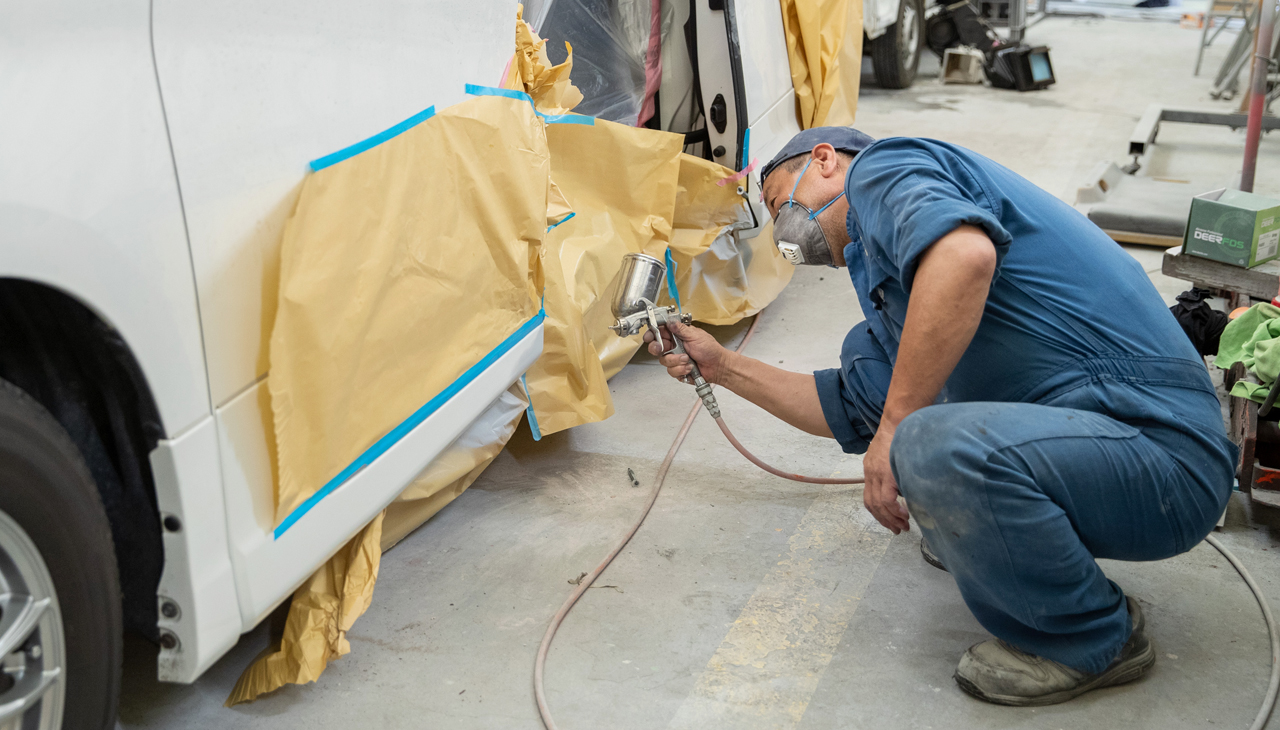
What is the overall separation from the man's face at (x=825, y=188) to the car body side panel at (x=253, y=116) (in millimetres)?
769

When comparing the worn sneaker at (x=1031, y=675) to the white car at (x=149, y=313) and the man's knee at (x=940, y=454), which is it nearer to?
the man's knee at (x=940, y=454)

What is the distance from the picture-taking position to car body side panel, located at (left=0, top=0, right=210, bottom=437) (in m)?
0.96

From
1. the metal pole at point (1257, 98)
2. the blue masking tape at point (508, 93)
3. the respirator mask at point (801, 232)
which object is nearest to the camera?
A: the blue masking tape at point (508, 93)

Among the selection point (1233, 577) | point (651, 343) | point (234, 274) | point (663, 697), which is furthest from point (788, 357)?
point (234, 274)

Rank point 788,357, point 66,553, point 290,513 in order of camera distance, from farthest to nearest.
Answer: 1. point 788,357
2. point 290,513
3. point 66,553

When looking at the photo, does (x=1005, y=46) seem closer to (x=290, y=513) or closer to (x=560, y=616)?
(x=560, y=616)

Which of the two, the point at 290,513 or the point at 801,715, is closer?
the point at 290,513

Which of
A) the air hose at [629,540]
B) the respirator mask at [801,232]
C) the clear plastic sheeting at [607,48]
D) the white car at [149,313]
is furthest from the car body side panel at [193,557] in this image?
the clear plastic sheeting at [607,48]

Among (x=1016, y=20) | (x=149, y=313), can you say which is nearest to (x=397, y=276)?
(x=149, y=313)

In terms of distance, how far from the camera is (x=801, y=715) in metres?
1.66

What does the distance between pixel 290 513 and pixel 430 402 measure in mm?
335

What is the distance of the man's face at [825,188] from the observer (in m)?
1.87

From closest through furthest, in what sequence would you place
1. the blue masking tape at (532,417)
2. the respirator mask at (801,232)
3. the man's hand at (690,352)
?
the respirator mask at (801,232) → the man's hand at (690,352) → the blue masking tape at (532,417)

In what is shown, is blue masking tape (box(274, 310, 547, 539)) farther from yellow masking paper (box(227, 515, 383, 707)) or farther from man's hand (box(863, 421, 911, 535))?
man's hand (box(863, 421, 911, 535))
